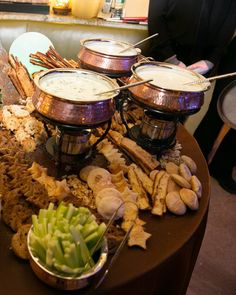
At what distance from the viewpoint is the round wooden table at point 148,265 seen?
815 mm

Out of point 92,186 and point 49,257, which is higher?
point 49,257

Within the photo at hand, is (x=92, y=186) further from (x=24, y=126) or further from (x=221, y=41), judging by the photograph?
(x=221, y=41)

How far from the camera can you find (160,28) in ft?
9.41

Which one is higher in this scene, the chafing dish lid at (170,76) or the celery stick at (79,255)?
the chafing dish lid at (170,76)

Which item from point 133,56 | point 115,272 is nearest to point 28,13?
point 133,56

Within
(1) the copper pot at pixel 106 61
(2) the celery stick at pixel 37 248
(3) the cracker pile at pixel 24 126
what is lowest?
(3) the cracker pile at pixel 24 126

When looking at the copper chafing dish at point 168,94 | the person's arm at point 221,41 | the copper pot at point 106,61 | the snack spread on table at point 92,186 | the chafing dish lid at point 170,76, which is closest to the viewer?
the snack spread on table at point 92,186

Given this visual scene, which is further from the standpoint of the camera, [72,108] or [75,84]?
[75,84]

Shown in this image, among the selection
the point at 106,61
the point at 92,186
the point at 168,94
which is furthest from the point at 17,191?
the point at 106,61

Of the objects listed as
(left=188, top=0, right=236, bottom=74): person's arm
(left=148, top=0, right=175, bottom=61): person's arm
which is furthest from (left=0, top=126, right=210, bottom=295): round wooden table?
(left=148, top=0, right=175, bottom=61): person's arm

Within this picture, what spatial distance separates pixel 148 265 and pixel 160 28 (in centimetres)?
238

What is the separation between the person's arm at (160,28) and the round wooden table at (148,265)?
74.1 inches

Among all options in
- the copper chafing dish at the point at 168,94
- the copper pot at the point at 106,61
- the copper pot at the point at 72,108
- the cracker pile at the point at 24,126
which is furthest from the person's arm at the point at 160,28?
the copper pot at the point at 72,108

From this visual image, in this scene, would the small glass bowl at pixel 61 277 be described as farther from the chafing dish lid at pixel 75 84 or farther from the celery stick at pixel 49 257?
the chafing dish lid at pixel 75 84
